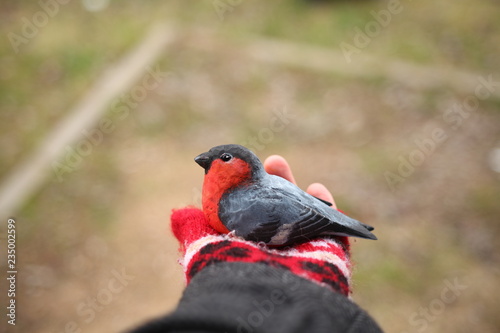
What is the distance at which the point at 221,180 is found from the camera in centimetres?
213

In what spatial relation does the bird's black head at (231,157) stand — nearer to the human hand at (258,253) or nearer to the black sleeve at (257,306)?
the human hand at (258,253)

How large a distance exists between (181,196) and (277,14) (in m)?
5.23

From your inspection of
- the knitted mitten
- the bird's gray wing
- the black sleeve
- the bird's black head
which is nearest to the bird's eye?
the bird's black head

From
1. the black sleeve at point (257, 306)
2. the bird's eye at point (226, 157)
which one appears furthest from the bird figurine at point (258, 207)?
the black sleeve at point (257, 306)

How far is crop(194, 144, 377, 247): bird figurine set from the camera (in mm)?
2020

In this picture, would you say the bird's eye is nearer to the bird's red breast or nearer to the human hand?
the bird's red breast

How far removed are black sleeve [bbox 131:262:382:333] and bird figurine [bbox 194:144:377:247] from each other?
1.35ft

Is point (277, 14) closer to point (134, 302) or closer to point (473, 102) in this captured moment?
point (473, 102)

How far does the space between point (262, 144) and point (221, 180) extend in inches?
141

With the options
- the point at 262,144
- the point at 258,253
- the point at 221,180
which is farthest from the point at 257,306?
the point at 262,144

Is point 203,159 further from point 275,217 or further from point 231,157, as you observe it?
point 275,217

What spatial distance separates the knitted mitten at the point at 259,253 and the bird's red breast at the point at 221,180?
0.08 meters

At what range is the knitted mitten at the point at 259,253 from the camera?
1728 mm

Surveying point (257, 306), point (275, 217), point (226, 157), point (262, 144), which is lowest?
point (257, 306)
